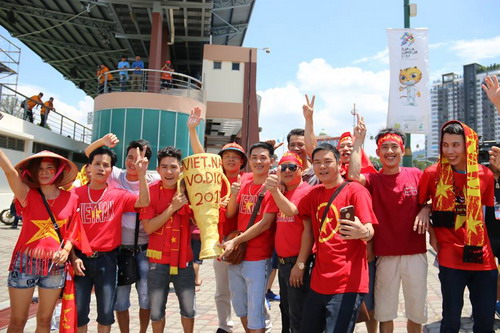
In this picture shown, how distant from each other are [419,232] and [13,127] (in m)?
16.5

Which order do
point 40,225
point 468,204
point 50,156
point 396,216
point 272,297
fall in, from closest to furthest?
point 468,204
point 40,225
point 50,156
point 396,216
point 272,297

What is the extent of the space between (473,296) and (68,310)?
3257 mm

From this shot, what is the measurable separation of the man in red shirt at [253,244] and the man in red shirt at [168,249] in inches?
16.1

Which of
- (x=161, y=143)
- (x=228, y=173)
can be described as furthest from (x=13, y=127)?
(x=228, y=173)

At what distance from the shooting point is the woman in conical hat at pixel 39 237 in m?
3.07

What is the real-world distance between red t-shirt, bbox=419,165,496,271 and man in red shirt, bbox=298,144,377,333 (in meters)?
0.77

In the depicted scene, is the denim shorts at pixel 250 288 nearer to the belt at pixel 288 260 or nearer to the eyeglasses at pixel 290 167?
the belt at pixel 288 260

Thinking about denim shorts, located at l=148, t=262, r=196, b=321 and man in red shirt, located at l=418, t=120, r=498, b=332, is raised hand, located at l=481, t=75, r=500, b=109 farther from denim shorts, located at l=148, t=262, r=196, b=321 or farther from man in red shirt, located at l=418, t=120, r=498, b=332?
denim shorts, located at l=148, t=262, r=196, b=321

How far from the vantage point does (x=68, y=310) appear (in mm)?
3164

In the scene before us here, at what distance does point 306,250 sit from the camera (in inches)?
124

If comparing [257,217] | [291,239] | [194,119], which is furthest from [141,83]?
[291,239]

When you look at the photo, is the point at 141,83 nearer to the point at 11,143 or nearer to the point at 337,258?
the point at 11,143

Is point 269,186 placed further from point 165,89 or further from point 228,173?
point 165,89

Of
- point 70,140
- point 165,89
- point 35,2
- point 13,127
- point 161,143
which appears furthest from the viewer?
point 70,140
